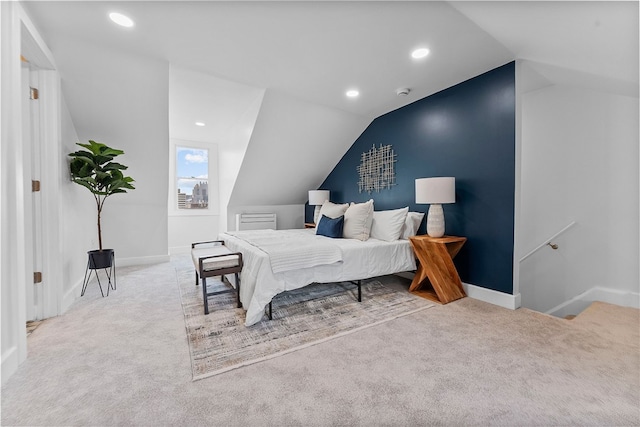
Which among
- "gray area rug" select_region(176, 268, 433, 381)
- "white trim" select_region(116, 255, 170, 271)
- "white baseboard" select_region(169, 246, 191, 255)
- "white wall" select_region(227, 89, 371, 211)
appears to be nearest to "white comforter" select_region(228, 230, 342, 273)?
"gray area rug" select_region(176, 268, 433, 381)

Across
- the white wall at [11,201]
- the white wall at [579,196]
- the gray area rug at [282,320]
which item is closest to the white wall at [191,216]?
the gray area rug at [282,320]

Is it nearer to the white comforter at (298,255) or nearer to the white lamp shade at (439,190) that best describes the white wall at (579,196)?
the white lamp shade at (439,190)

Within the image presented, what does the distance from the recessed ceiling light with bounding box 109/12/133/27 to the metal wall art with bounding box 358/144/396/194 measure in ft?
10.4

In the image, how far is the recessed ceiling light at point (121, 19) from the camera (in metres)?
1.99

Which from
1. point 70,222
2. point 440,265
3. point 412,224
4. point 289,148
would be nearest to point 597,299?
point 440,265

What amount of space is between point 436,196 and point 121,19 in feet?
10.4

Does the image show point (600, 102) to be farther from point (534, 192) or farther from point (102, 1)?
point (102, 1)

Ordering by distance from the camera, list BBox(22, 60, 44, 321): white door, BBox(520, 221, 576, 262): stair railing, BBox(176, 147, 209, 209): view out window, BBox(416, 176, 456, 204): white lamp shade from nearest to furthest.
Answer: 1. BBox(22, 60, 44, 321): white door
2. BBox(416, 176, 456, 204): white lamp shade
3. BBox(520, 221, 576, 262): stair railing
4. BBox(176, 147, 209, 209): view out window

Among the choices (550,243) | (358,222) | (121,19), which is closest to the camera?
(121,19)

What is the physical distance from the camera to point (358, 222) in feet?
10.6

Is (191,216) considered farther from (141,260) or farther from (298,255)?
(298,255)

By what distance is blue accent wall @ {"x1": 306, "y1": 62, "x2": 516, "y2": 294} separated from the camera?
8.39 feet

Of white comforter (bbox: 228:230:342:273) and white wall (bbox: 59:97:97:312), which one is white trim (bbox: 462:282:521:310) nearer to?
white comforter (bbox: 228:230:342:273)

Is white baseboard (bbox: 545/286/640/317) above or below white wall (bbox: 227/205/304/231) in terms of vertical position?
below
